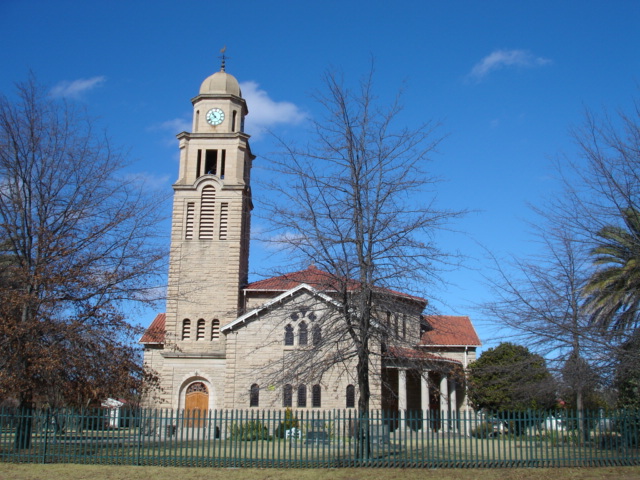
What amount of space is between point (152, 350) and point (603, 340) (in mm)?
30537

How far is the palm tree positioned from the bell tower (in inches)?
836

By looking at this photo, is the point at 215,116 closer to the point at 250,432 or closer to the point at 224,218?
the point at 224,218

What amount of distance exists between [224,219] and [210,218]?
2.87 ft

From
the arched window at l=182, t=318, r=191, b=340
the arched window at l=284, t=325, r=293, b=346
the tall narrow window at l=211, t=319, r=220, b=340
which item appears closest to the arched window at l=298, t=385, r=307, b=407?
the arched window at l=284, t=325, r=293, b=346

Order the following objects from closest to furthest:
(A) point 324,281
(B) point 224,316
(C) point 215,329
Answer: (A) point 324,281 → (B) point 224,316 → (C) point 215,329

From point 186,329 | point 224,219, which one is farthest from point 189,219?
point 186,329

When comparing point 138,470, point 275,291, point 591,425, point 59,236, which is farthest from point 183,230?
point 591,425

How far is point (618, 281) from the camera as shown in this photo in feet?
61.3

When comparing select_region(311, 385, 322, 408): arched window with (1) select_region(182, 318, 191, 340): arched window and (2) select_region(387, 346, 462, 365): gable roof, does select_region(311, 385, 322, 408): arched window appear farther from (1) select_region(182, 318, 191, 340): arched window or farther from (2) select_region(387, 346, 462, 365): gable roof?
(2) select_region(387, 346, 462, 365): gable roof

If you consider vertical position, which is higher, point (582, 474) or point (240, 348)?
point (240, 348)

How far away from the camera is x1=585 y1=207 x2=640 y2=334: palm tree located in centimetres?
1669

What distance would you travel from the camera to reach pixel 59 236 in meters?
20.8

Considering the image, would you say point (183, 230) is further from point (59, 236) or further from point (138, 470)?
point (138, 470)

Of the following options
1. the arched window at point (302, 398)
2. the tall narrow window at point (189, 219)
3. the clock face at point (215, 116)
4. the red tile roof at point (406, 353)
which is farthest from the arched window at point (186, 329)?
the red tile roof at point (406, 353)
